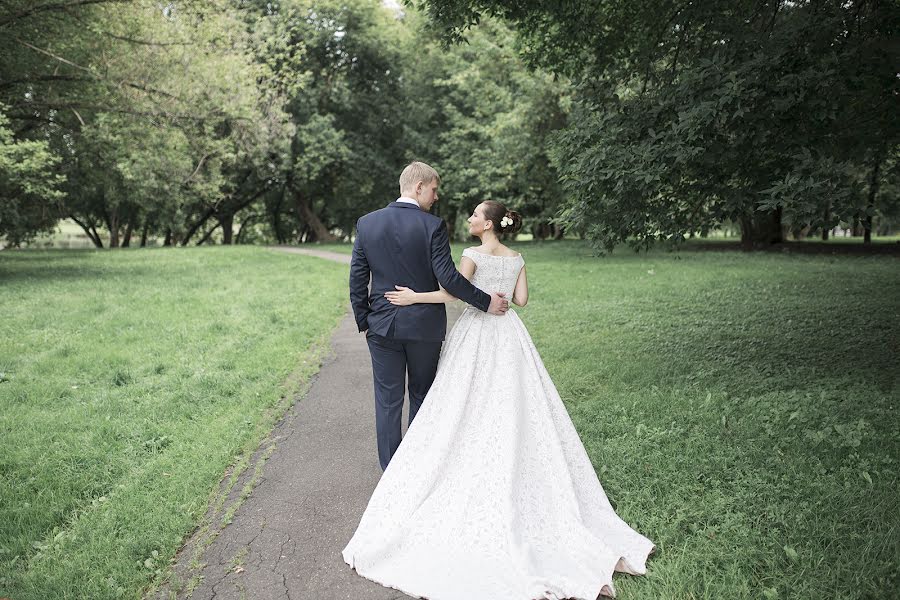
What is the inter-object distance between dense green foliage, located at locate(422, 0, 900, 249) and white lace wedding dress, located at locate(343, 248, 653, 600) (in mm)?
2250

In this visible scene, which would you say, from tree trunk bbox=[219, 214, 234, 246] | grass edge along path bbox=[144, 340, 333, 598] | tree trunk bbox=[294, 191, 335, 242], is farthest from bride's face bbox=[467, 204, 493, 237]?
tree trunk bbox=[219, 214, 234, 246]

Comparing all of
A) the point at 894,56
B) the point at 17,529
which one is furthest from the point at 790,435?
the point at 17,529

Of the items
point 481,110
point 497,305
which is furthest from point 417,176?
point 481,110

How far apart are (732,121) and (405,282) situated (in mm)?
3393

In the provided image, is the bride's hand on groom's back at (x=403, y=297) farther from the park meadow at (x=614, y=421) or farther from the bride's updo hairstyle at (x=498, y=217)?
the park meadow at (x=614, y=421)

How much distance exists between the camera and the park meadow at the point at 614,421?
346 centimetres

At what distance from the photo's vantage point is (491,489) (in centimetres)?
363

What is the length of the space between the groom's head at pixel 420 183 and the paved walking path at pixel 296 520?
2.09 metres

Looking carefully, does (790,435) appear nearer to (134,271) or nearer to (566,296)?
(566,296)

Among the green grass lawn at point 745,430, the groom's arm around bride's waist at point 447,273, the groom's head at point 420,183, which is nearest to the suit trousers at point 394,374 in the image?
the groom's arm around bride's waist at point 447,273

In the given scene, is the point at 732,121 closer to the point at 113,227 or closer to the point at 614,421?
the point at 614,421

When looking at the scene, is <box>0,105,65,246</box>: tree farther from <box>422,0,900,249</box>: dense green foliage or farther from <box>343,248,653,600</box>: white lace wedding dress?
<box>343,248,653,600</box>: white lace wedding dress

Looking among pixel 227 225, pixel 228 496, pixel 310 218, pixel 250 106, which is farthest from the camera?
pixel 227 225

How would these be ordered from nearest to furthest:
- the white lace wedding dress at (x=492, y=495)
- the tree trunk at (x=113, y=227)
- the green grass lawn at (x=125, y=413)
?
the white lace wedding dress at (x=492, y=495) → the green grass lawn at (x=125, y=413) → the tree trunk at (x=113, y=227)
